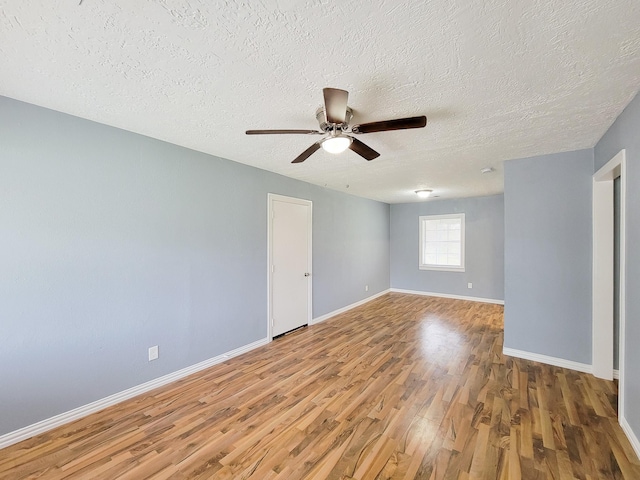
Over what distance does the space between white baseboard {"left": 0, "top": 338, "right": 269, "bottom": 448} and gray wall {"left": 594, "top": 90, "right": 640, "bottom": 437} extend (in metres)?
3.59

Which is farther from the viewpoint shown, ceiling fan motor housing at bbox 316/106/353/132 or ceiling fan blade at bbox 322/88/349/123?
ceiling fan motor housing at bbox 316/106/353/132

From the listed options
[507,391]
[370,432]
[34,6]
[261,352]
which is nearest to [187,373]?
[261,352]

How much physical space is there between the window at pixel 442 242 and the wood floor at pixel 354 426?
3551mm

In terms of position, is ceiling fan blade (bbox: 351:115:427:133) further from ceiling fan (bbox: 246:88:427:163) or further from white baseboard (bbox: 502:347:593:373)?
white baseboard (bbox: 502:347:593:373)

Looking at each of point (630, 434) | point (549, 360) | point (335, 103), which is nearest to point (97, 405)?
point (335, 103)

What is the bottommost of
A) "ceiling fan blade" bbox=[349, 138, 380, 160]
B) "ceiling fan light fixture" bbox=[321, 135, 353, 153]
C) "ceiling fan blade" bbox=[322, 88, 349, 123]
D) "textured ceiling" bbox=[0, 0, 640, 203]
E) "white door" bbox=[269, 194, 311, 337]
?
"white door" bbox=[269, 194, 311, 337]

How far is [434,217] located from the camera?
676cm

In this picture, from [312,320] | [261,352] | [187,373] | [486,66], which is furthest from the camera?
[312,320]

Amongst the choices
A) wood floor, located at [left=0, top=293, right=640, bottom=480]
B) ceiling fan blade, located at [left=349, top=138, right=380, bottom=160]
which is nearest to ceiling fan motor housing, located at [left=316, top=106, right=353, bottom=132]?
ceiling fan blade, located at [left=349, top=138, right=380, bottom=160]

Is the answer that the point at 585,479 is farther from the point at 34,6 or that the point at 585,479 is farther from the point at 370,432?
the point at 34,6

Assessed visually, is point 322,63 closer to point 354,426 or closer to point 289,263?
point 354,426

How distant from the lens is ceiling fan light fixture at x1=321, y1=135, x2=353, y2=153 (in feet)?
6.44

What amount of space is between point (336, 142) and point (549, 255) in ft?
9.61

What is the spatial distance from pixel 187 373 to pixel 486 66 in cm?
366
